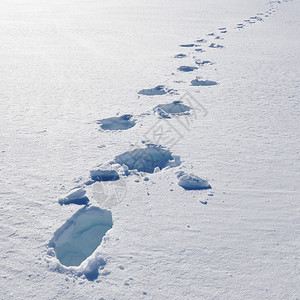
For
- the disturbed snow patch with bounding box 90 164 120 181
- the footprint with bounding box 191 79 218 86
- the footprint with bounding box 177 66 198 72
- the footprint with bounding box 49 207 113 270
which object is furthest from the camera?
the footprint with bounding box 177 66 198 72

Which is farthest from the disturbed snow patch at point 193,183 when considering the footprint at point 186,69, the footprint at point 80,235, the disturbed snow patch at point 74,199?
the footprint at point 186,69

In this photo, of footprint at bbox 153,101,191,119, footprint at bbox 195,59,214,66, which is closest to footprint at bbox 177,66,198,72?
footprint at bbox 195,59,214,66

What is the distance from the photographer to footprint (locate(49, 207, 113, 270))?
271cm

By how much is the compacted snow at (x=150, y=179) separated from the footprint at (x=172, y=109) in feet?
0.10

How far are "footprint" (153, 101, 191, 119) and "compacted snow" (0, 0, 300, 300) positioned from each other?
30 millimetres

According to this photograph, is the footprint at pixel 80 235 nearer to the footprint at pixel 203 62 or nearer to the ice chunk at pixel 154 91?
the ice chunk at pixel 154 91

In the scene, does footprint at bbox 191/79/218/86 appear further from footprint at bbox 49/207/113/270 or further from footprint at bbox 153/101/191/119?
footprint at bbox 49/207/113/270

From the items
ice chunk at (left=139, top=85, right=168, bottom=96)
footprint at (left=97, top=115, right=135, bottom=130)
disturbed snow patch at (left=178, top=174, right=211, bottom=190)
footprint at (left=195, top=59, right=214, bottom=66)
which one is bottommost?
footprint at (left=195, top=59, right=214, bottom=66)

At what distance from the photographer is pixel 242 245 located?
8.69 feet

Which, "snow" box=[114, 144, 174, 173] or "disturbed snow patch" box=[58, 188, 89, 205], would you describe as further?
"snow" box=[114, 144, 174, 173]

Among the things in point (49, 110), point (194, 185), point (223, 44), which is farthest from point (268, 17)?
point (194, 185)

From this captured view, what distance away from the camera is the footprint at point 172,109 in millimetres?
5184

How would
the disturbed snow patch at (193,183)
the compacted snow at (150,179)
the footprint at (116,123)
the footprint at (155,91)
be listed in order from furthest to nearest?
the footprint at (155,91), the footprint at (116,123), the disturbed snow patch at (193,183), the compacted snow at (150,179)

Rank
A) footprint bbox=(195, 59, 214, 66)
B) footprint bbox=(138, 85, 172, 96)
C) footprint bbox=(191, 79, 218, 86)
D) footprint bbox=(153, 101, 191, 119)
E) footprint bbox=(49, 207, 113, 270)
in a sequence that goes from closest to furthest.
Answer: footprint bbox=(49, 207, 113, 270)
footprint bbox=(153, 101, 191, 119)
footprint bbox=(138, 85, 172, 96)
footprint bbox=(191, 79, 218, 86)
footprint bbox=(195, 59, 214, 66)
